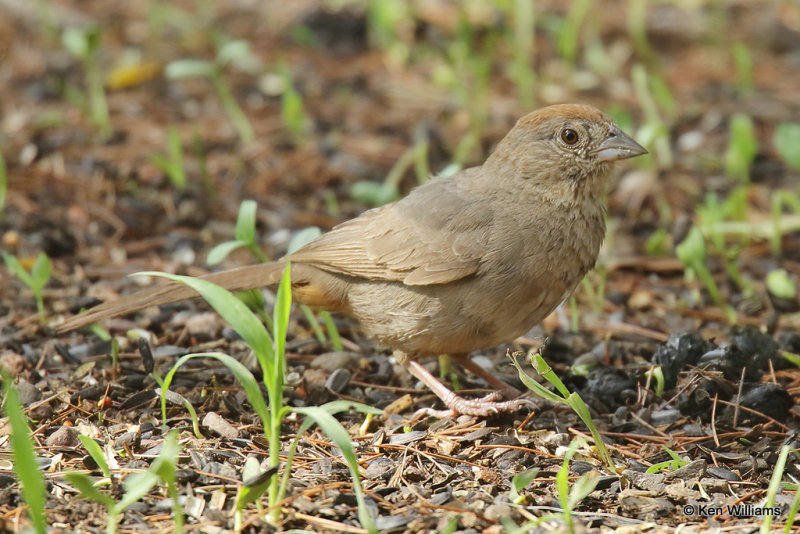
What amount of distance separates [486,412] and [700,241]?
5.20 feet

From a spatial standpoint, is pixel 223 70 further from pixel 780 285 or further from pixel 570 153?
pixel 780 285

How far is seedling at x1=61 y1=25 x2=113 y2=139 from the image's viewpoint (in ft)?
21.6

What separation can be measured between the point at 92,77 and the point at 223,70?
1.45 metres

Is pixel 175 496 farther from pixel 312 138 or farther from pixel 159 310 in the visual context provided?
pixel 312 138

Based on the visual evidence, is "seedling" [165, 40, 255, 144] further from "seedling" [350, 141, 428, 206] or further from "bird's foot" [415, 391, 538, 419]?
"bird's foot" [415, 391, 538, 419]

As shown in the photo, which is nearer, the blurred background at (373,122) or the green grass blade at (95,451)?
the green grass blade at (95,451)

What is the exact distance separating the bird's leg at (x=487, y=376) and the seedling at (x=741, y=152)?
112 inches

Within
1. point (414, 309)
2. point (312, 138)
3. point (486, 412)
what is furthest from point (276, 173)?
point (486, 412)

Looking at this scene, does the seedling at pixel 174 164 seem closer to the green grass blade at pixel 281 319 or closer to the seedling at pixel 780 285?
the green grass blade at pixel 281 319

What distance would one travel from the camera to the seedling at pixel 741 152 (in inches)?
256

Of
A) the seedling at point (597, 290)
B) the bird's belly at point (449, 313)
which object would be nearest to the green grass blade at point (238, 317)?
the bird's belly at point (449, 313)

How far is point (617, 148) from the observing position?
4516 millimetres

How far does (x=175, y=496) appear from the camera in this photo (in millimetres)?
3016

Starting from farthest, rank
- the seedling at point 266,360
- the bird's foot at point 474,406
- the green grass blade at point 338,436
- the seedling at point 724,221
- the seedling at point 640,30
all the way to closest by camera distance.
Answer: the seedling at point 640,30 → the seedling at point 724,221 → the bird's foot at point 474,406 → the seedling at point 266,360 → the green grass blade at point 338,436
